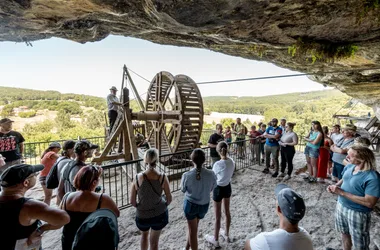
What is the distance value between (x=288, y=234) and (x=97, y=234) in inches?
49.1

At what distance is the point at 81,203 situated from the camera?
171 centimetres

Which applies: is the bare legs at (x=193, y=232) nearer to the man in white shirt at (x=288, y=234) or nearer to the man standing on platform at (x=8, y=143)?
the man in white shirt at (x=288, y=234)

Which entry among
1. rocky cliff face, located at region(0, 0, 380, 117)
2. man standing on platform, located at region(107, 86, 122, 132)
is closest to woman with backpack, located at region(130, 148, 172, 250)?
rocky cliff face, located at region(0, 0, 380, 117)

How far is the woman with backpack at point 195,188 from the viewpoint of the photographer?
8.43 ft

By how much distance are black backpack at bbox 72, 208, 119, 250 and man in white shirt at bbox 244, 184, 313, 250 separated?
3.12 ft

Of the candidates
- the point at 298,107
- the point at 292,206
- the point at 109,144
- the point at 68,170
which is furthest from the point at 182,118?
the point at 298,107

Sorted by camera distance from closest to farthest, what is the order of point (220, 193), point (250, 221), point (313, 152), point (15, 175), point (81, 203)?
point (15, 175)
point (81, 203)
point (220, 193)
point (250, 221)
point (313, 152)

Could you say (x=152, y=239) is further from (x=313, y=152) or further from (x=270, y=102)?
(x=270, y=102)

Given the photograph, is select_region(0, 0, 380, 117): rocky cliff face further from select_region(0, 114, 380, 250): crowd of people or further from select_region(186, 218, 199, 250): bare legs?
select_region(186, 218, 199, 250): bare legs

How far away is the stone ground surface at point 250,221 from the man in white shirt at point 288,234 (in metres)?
2.03

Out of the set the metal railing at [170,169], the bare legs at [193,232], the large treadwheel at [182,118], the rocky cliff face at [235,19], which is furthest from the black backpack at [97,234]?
the large treadwheel at [182,118]

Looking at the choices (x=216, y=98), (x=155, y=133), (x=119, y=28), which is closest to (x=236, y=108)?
(x=216, y=98)

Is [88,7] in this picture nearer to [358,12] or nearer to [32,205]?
[32,205]

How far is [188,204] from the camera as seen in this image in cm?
262
